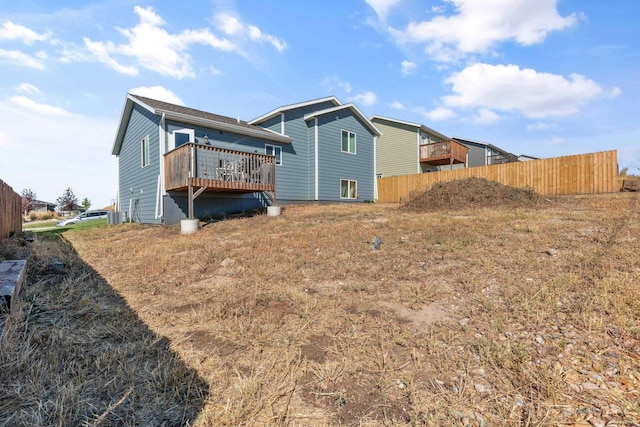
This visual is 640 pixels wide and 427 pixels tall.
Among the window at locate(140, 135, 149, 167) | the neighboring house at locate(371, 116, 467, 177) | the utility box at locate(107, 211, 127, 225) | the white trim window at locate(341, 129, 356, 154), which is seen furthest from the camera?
the neighboring house at locate(371, 116, 467, 177)

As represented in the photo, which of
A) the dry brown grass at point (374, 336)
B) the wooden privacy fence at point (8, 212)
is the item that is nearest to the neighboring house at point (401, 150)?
the dry brown grass at point (374, 336)

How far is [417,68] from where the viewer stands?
13672 millimetres

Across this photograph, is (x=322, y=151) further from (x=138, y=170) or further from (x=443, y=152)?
(x=443, y=152)

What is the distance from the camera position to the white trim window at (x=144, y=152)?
524 inches

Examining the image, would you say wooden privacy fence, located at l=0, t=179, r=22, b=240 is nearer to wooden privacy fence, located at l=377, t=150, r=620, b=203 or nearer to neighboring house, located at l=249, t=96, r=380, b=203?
neighboring house, located at l=249, t=96, r=380, b=203

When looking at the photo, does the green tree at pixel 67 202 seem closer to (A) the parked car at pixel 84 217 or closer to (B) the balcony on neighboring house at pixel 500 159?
(A) the parked car at pixel 84 217

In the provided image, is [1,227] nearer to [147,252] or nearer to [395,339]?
[147,252]

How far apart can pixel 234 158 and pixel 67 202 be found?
34.5m

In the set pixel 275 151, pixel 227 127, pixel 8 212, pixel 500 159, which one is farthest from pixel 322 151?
pixel 500 159

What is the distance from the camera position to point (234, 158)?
11.3 m

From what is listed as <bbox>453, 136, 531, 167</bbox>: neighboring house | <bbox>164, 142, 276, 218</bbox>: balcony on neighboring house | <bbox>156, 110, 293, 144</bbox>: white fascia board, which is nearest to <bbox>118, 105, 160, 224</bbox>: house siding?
<bbox>156, 110, 293, 144</bbox>: white fascia board

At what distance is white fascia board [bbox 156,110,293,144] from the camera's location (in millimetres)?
11364

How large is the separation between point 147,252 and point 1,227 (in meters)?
4.06

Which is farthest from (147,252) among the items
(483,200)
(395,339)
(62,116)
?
(62,116)
